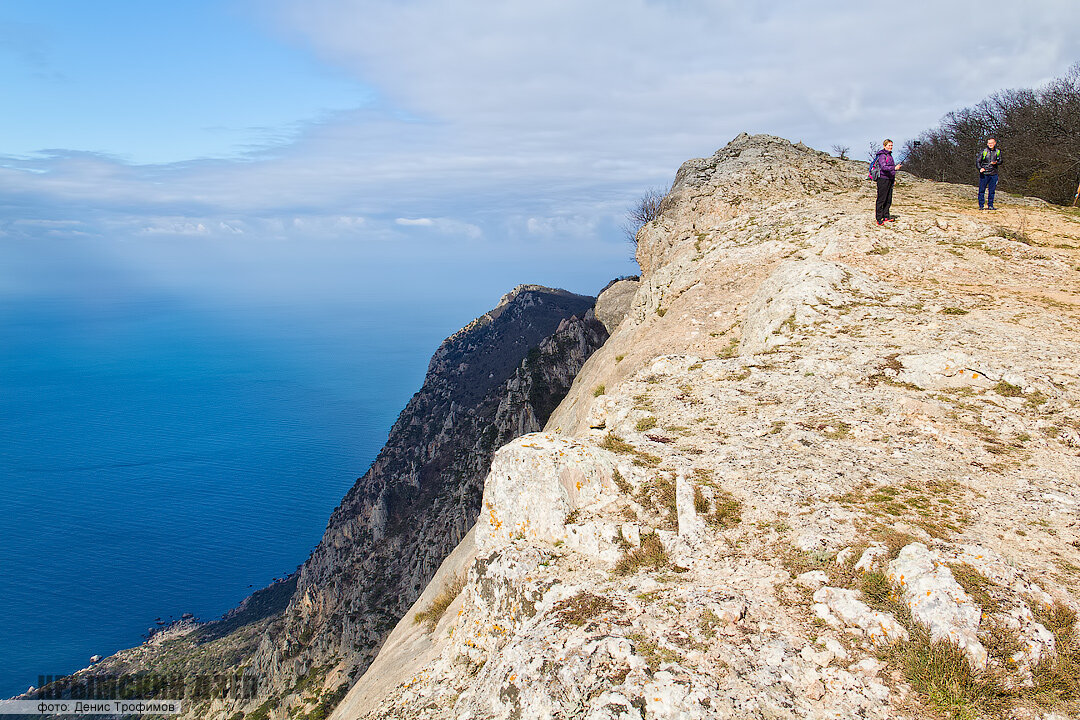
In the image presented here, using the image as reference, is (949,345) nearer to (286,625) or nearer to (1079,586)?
(1079,586)

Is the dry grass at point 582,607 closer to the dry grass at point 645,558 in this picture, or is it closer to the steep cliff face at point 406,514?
the dry grass at point 645,558

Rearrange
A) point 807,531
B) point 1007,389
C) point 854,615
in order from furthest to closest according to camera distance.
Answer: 1. point 1007,389
2. point 807,531
3. point 854,615

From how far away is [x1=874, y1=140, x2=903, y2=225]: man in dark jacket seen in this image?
62.8 feet

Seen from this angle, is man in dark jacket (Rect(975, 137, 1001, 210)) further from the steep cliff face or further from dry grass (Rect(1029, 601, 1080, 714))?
the steep cliff face

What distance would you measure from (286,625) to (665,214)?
2759 inches

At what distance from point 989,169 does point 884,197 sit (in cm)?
547

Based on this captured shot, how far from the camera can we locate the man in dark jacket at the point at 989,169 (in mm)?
20547

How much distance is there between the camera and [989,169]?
69.3ft

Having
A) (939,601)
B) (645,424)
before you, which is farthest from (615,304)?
(939,601)

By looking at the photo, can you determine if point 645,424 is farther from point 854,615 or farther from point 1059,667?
point 1059,667

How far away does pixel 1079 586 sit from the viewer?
6.18 metres

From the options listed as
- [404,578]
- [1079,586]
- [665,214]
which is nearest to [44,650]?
[404,578]

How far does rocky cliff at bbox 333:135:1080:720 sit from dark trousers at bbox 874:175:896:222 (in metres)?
3.31

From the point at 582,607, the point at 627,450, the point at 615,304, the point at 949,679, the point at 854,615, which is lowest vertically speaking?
the point at 582,607
